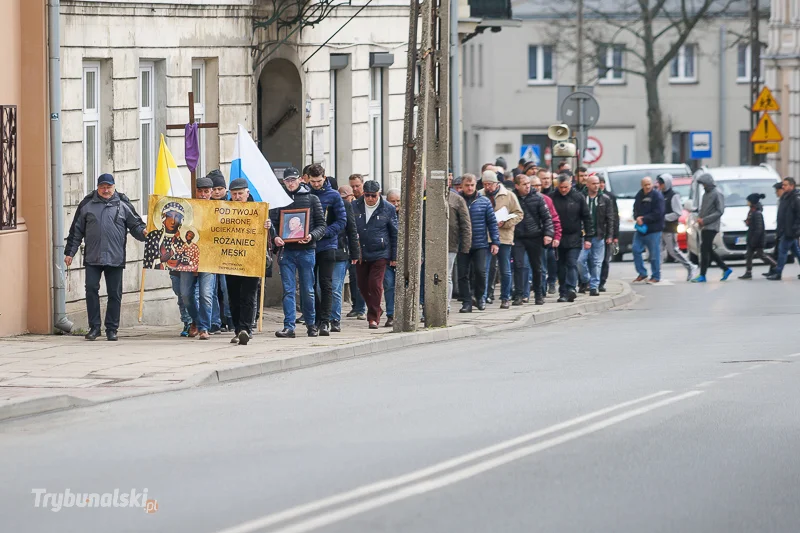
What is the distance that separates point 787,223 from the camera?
28.7m

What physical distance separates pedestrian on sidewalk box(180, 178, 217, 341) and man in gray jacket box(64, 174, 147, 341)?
1.77 feet

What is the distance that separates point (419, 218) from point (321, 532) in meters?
10.7

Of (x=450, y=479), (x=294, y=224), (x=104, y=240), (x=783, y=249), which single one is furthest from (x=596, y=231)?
(x=450, y=479)

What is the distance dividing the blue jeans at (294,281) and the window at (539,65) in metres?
55.6

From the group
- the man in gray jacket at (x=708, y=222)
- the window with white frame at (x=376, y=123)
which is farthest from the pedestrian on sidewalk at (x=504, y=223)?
the man in gray jacket at (x=708, y=222)

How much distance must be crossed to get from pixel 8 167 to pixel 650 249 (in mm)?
13107

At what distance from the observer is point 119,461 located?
9.71 meters

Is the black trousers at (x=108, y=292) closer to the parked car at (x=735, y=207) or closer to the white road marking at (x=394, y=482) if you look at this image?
the white road marking at (x=394, y=482)

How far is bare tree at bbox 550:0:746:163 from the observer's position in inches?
2512

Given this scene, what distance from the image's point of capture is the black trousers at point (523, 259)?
2277cm

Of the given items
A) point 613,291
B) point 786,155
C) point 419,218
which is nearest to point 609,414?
point 419,218

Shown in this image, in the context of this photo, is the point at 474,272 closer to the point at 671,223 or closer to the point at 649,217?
the point at 649,217

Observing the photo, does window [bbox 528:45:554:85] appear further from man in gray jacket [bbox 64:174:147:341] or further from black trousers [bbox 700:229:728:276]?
man in gray jacket [bbox 64:174:147:341]

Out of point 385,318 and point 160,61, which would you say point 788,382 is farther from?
point 160,61
